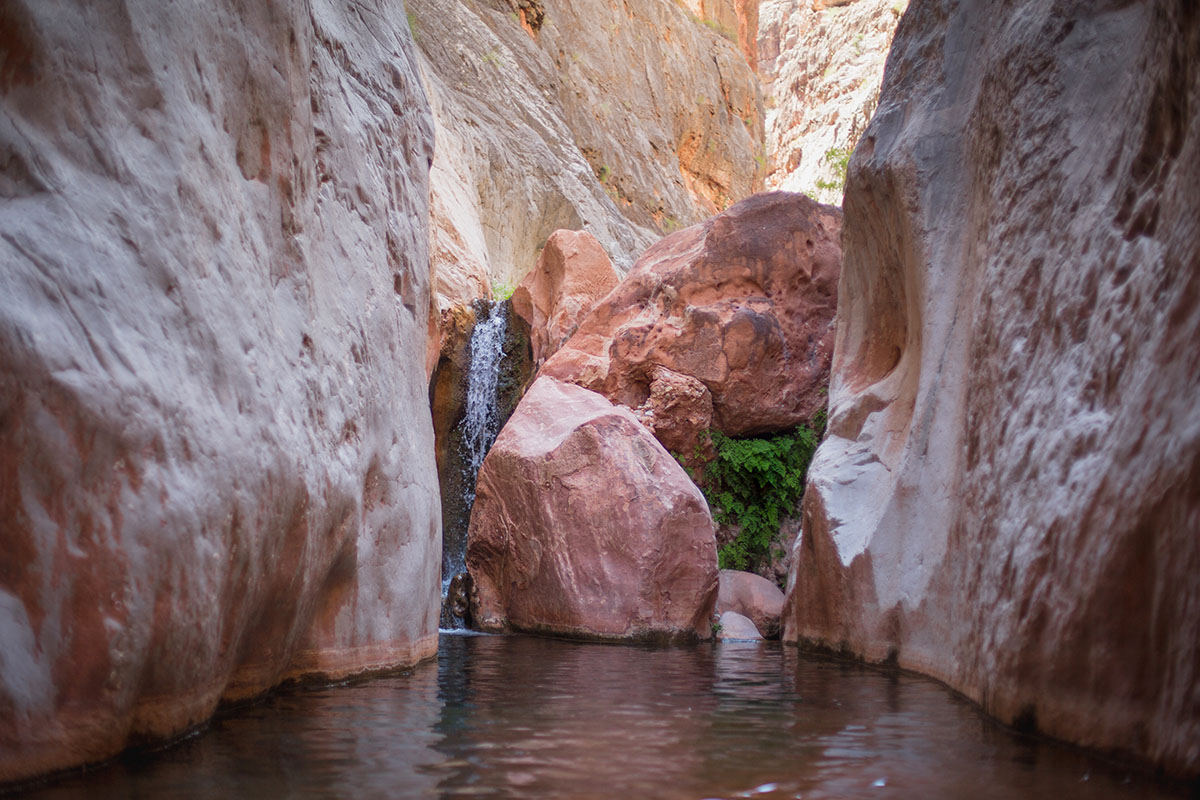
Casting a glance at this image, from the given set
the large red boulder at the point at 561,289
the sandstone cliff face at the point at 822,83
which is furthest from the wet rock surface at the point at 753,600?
the sandstone cliff face at the point at 822,83

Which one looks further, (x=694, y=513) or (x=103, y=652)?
(x=694, y=513)

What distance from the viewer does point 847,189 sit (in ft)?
26.1

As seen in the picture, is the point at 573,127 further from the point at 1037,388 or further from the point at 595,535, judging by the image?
the point at 1037,388

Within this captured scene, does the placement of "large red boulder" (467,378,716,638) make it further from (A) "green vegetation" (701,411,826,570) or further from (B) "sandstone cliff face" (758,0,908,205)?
(B) "sandstone cliff face" (758,0,908,205)

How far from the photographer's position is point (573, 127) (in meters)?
26.5

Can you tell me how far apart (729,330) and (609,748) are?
9.51m

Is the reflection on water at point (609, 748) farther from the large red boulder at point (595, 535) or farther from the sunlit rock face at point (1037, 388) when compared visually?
the large red boulder at point (595, 535)

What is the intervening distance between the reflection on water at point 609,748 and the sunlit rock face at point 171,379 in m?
0.31

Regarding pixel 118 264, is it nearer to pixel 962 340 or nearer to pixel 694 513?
pixel 962 340

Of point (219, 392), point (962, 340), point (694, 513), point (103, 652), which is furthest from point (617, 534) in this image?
point (103, 652)

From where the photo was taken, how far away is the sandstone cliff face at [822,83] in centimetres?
4431

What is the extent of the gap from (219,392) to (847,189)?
625cm

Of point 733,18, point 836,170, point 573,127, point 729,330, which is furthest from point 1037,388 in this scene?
point 733,18

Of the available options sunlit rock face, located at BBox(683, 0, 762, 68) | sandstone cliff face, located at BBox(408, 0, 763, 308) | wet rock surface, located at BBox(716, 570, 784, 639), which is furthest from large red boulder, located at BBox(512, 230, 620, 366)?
sunlit rock face, located at BBox(683, 0, 762, 68)
